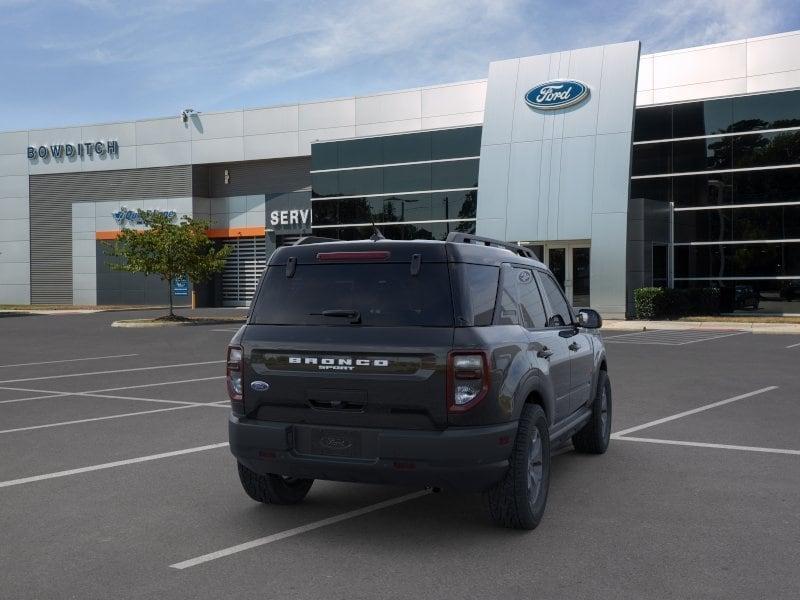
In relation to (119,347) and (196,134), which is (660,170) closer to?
(119,347)

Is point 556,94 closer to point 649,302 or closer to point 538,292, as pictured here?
point 649,302

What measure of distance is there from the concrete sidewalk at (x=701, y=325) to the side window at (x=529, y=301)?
67.2 ft

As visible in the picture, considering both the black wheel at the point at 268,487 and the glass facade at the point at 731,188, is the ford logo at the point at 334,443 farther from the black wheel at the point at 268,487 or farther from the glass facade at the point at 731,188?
the glass facade at the point at 731,188

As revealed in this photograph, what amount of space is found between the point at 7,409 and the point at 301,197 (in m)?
32.2

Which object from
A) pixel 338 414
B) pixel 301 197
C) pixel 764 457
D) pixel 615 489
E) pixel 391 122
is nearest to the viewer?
pixel 338 414

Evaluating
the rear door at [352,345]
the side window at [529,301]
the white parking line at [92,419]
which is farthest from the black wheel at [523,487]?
the white parking line at [92,419]

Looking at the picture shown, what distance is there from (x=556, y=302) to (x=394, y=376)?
2456mm

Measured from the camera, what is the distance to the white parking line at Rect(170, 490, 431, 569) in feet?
15.7

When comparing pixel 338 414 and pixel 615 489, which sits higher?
pixel 338 414

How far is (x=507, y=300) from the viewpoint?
5.64 meters

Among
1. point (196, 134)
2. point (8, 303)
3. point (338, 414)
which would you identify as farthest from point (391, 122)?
point (338, 414)

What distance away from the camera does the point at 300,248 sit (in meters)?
5.59

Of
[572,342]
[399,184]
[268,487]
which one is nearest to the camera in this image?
[268,487]

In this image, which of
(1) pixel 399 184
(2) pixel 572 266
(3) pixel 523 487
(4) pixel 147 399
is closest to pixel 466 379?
(3) pixel 523 487
